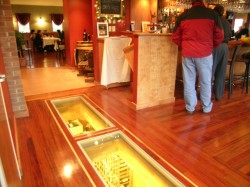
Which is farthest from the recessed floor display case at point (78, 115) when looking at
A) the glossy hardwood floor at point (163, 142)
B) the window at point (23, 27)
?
the window at point (23, 27)

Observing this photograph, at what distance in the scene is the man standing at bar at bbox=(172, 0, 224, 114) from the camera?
243cm

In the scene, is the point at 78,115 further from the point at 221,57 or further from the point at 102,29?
the point at 221,57

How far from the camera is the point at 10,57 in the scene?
8.09ft

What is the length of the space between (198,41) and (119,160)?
5.51ft

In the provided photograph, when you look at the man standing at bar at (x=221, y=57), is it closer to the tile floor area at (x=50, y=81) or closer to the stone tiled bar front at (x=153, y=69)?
the stone tiled bar front at (x=153, y=69)

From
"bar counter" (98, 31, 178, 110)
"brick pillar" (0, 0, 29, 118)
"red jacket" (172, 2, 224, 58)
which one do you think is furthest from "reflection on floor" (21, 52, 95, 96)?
"red jacket" (172, 2, 224, 58)

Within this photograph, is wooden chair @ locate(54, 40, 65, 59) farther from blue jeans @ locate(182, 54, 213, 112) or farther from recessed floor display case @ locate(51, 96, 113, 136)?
blue jeans @ locate(182, 54, 213, 112)

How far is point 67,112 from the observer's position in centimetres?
318

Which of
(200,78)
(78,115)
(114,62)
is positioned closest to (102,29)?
(114,62)

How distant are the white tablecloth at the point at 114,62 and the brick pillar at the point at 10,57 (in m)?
1.52

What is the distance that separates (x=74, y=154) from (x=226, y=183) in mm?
1286

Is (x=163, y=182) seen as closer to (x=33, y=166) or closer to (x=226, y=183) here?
(x=226, y=183)

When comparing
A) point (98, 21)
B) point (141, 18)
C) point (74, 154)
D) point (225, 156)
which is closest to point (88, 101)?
point (74, 154)

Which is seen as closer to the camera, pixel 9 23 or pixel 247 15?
pixel 9 23
